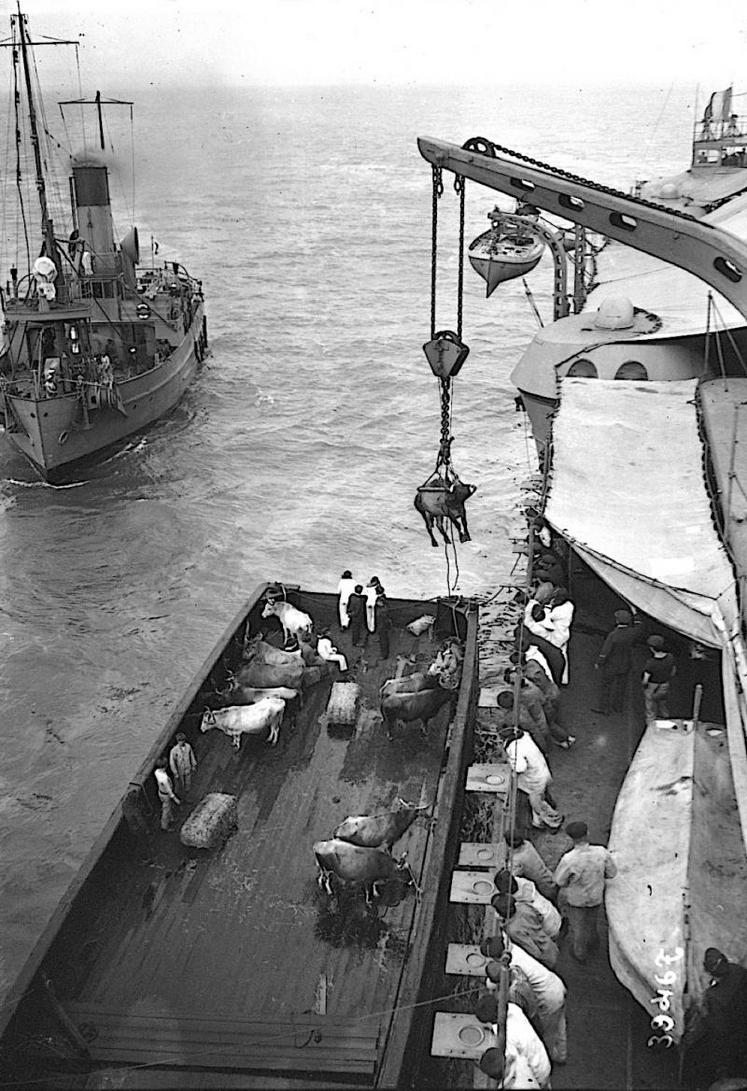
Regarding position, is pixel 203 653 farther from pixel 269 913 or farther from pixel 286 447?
pixel 286 447

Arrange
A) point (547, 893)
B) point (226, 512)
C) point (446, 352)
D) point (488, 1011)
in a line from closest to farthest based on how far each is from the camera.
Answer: point (488, 1011) < point (547, 893) < point (446, 352) < point (226, 512)

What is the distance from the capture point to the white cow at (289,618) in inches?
590

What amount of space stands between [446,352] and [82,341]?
815 inches

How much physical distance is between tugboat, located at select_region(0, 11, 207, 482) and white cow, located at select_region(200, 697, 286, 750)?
61.9ft

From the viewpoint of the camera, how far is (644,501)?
15.1 metres

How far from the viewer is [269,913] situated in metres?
10.4

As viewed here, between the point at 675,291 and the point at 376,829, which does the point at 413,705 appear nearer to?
the point at 376,829

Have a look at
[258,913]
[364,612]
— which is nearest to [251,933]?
[258,913]

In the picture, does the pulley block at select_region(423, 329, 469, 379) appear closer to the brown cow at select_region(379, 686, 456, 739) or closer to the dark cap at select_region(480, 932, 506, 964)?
the brown cow at select_region(379, 686, 456, 739)

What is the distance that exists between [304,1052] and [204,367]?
3663 centimetres

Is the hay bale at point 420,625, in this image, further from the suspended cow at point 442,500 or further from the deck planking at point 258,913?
the deck planking at point 258,913

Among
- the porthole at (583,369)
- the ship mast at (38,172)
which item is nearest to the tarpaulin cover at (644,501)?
the porthole at (583,369)

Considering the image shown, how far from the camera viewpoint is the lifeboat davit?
28484 millimetres

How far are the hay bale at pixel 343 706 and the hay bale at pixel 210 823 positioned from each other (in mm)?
2041
